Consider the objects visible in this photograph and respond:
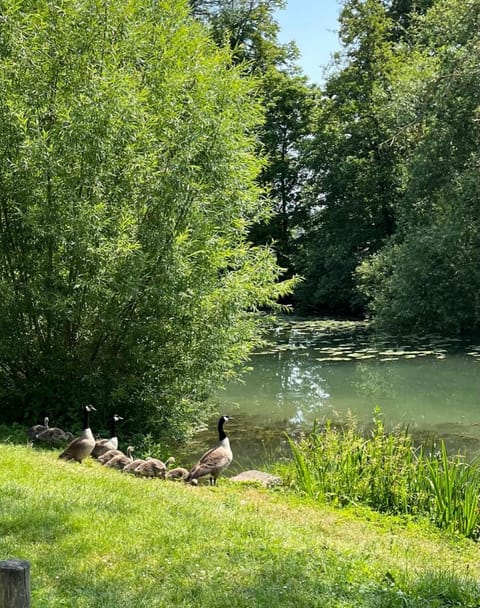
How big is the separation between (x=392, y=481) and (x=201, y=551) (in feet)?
13.0

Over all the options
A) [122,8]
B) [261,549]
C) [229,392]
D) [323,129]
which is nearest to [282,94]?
[323,129]

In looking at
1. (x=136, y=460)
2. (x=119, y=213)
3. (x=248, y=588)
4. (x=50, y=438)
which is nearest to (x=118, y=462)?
(x=136, y=460)

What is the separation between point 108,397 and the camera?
36.0 feet

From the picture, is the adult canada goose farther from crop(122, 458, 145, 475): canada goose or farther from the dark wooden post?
the dark wooden post

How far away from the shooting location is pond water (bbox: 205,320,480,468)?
12.5 metres

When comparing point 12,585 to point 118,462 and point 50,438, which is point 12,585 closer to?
point 118,462


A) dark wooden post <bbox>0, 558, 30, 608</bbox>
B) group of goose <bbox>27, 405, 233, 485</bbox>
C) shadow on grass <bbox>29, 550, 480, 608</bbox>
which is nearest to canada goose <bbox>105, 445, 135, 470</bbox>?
group of goose <bbox>27, 405, 233, 485</bbox>

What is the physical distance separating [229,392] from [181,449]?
18.6ft

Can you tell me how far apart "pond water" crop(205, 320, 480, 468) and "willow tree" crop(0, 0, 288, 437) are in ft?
7.12

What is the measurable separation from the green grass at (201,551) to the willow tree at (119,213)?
138 inches

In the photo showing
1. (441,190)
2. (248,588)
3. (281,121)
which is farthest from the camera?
(281,121)

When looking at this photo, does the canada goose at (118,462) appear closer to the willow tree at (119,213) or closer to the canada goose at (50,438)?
the canada goose at (50,438)

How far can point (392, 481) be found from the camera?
827 cm

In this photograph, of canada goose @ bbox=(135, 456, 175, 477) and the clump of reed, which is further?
canada goose @ bbox=(135, 456, 175, 477)
